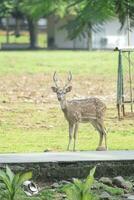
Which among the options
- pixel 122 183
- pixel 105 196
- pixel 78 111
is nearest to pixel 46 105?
pixel 78 111

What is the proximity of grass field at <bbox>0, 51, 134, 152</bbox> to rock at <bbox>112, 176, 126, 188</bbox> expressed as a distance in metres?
3.47

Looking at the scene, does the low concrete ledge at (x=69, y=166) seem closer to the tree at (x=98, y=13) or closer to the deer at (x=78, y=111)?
the tree at (x=98, y=13)

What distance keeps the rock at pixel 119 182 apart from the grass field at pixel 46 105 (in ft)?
11.4

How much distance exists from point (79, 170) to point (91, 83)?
732 inches

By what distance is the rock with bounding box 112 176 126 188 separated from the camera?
8646mm

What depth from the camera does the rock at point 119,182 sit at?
8646 mm

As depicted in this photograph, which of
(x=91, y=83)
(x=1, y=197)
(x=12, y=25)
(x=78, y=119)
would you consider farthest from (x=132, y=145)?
(x=12, y=25)

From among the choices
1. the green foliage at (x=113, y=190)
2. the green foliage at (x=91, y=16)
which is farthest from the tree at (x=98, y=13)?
the green foliage at (x=113, y=190)

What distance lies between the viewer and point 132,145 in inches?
510

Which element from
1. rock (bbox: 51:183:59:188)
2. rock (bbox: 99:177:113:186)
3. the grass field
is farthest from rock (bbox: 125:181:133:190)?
the grass field

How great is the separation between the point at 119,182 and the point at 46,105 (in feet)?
38.1

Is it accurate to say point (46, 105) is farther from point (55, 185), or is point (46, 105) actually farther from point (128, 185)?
point (128, 185)

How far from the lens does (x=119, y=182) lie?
8727 millimetres

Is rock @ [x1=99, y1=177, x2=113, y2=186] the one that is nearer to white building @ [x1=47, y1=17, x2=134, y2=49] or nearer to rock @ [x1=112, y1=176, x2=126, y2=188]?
rock @ [x1=112, y1=176, x2=126, y2=188]
